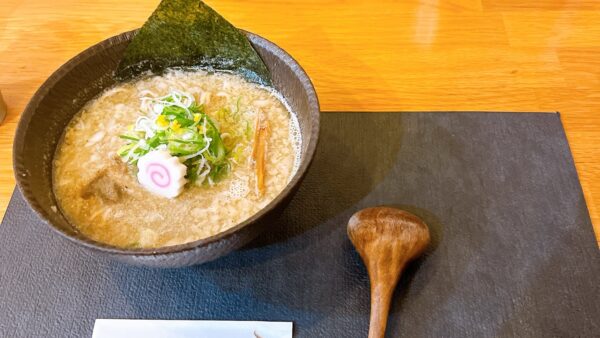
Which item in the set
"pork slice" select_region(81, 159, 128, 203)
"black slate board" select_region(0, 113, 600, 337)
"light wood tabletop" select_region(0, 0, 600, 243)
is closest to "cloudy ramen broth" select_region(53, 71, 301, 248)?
"pork slice" select_region(81, 159, 128, 203)

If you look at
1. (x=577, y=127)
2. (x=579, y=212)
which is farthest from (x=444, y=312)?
(x=577, y=127)

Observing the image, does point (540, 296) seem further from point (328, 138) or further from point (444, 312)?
point (328, 138)

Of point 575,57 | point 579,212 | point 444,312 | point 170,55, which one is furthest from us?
point 575,57

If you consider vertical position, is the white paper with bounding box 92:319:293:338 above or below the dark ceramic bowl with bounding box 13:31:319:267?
below

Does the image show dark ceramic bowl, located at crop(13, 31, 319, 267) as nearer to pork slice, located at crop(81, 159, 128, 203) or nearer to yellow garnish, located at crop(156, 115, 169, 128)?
pork slice, located at crop(81, 159, 128, 203)

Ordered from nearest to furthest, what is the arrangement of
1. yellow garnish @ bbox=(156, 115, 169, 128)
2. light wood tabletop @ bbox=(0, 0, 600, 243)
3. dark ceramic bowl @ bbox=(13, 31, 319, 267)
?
dark ceramic bowl @ bbox=(13, 31, 319, 267) < yellow garnish @ bbox=(156, 115, 169, 128) < light wood tabletop @ bbox=(0, 0, 600, 243)

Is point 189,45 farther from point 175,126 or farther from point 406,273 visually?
point 406,273

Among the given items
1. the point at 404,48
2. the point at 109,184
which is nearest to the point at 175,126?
the point at 109,184
